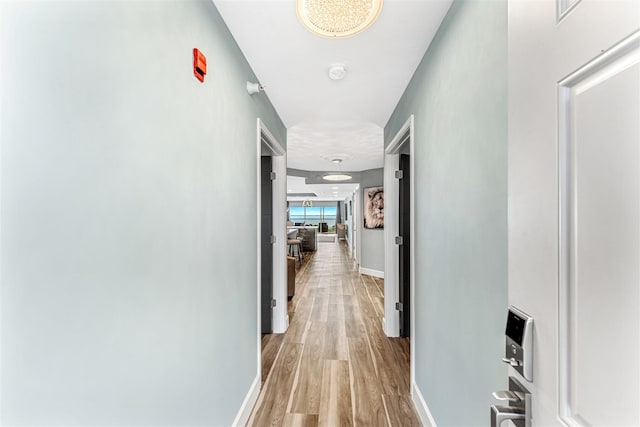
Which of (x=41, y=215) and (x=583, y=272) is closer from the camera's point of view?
(x=583, y=272)

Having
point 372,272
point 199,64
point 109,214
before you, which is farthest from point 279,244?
point 372,272

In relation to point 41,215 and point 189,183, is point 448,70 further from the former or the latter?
point 41,215

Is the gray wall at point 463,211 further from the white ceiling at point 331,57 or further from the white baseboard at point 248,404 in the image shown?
the white baseboard at point 248,404

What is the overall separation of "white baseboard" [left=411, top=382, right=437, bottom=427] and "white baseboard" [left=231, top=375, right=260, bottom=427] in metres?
1.10

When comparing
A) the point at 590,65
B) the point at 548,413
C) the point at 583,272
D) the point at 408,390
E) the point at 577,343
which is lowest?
the point at 408,390

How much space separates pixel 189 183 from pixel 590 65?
1.18 meters

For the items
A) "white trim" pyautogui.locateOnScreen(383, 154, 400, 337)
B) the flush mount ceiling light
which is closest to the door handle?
the flush mount ceiling light

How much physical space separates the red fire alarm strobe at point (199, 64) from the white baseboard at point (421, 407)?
215 centimetres

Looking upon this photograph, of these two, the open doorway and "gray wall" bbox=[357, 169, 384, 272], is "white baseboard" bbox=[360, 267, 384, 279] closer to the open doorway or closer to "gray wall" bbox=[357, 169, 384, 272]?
"gray wall" bbox=[357, 169, 384, 272]

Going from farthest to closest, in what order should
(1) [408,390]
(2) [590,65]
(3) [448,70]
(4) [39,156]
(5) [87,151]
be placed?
(1) [408,390]
(3) [448,70]
(5) [87,151]
(4) [39,156]
(2) [590,65]

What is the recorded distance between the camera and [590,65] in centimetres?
→ 43

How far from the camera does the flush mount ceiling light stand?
4.11ft

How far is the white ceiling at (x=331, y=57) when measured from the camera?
4.74 ft

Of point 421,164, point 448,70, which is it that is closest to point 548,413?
point 448,70
